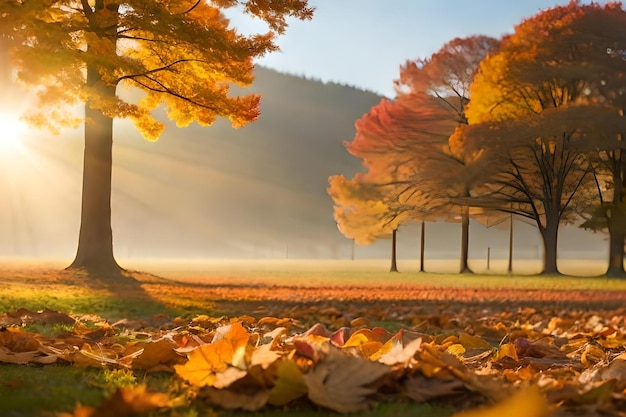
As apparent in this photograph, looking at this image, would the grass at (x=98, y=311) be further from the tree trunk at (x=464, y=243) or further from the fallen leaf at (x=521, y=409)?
the tree trunk at (x=464, y=243)

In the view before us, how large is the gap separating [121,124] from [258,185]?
28258 mm

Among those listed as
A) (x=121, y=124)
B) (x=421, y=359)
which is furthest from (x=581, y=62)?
(x=121, y=124)

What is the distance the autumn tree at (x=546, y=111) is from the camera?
18516mm

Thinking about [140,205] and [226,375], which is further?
[140,205]

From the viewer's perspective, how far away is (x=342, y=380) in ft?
5.43

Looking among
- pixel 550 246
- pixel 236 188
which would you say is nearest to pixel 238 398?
pixel 550 246

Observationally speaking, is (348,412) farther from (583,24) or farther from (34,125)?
(583,24)

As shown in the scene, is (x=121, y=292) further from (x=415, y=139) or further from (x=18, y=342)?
(x=415, y=139)

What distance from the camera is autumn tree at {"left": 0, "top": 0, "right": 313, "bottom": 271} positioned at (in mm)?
10336

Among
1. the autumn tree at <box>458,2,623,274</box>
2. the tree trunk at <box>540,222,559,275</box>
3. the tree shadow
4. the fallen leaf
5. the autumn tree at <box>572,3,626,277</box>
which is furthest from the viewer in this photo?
the tree trunk at <box>540,222,559,275</box>

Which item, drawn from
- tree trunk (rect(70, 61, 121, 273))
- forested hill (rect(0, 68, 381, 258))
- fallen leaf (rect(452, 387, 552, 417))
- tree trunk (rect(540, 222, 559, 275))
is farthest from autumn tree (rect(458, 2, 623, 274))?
forested hill (rect(0, 68, 381, 258))

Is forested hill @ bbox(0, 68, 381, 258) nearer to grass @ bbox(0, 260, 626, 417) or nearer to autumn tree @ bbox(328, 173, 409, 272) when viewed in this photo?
autumn tree @ bbox(328, 173, 409, 272)

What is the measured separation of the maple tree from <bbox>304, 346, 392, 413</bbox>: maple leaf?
20.9 m

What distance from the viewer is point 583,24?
66.9 feet
